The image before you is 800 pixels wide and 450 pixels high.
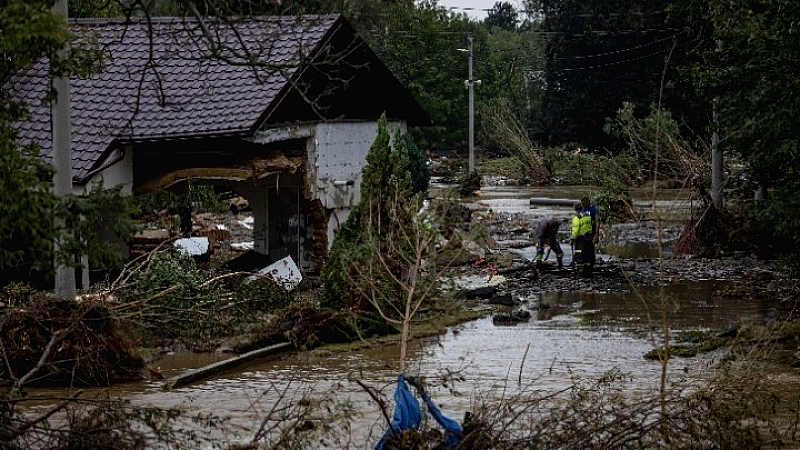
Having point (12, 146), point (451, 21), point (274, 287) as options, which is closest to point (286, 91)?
point (274, 287)

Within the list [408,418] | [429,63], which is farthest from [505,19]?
[408,418]

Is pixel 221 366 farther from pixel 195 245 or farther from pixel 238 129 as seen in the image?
pixel 195 245

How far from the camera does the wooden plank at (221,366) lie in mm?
17453

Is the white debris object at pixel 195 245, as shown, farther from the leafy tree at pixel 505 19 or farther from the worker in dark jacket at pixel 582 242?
the leafy tree at pixel 505 19

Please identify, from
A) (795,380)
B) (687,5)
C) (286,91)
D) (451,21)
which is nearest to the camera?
(795,380)

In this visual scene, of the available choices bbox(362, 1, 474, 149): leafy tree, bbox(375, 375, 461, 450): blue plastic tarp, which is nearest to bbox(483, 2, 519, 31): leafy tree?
bbox(362, 1, 474, 149): leafy tree

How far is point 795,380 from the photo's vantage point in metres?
16.9

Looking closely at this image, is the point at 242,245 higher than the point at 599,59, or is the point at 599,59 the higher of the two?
the point at 599,59

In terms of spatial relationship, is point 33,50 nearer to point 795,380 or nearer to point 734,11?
point 795,380

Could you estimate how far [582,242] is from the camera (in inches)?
1104

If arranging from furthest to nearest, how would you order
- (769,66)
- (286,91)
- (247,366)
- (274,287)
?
(286,91)
(274,287)
(769,66)
(247,366)

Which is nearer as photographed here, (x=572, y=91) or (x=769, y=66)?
(x=769, y=66)

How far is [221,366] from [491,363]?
385 cm

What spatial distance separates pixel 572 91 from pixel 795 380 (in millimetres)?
50772
